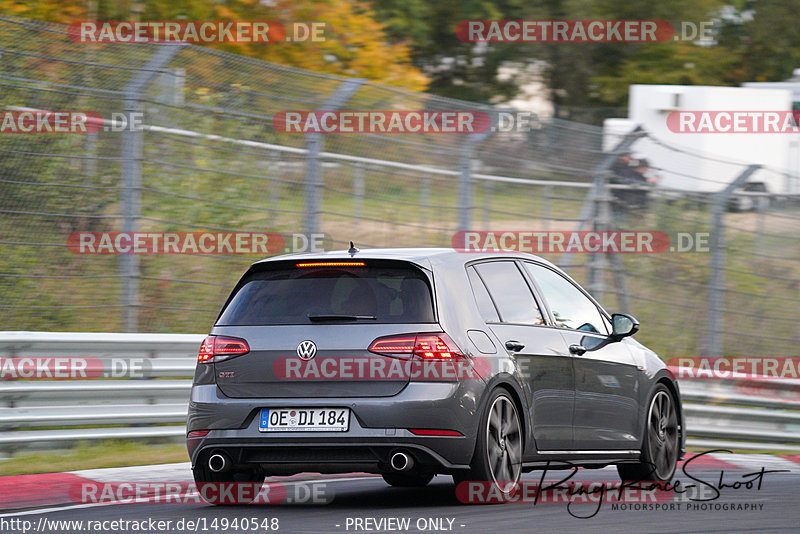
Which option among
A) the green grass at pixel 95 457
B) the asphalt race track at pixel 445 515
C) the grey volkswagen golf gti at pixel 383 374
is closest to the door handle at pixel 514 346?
the grey volkswagen golf gti at pixel 383 374

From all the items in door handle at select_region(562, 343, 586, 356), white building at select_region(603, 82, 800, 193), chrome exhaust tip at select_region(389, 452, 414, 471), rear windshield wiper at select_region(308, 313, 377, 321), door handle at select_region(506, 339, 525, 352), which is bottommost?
chrome exhaust tip at select_region(389, 452, 414, 471)

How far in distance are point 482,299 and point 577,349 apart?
3.24 ft

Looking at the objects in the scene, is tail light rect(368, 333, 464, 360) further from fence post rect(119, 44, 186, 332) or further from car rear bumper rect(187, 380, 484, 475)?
fence post rect(119, 44, 186, 332)

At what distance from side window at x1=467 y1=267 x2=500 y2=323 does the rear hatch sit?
45 centimetres

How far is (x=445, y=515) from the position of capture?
7.72 meters

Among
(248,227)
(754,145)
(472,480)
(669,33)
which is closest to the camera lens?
(472,480)

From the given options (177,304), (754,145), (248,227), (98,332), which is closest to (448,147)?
(248,227)

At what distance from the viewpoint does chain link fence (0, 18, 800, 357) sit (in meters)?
12.4

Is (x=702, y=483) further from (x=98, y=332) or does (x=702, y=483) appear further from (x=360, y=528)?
(x=98, y=332)

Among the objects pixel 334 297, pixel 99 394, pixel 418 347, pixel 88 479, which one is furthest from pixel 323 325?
pixel 99 394

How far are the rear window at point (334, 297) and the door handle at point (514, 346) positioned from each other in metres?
0.67

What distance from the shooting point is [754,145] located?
102ft

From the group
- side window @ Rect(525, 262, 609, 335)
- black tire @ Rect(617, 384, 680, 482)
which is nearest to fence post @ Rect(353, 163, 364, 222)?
black tire @ Rect(617, 384, 680, 482)

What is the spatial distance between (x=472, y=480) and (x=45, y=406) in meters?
4.20
